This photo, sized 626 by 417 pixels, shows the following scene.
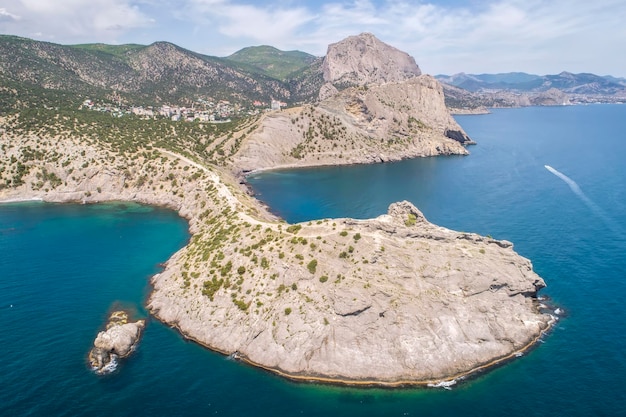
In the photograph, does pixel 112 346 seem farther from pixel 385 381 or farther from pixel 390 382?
pixel 390 382

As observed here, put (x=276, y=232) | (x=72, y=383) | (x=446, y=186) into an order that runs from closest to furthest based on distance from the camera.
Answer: (x=72, y=383) < (x=276, y=232) < (x=446, y=186)

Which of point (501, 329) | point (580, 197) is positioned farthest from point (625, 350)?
point (580, 197)

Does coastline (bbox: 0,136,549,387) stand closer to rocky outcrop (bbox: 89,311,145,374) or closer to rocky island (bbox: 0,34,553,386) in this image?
rocky island (bbox: 0,34,553,386)

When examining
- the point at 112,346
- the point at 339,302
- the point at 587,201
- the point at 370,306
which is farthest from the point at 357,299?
the point at 587,201

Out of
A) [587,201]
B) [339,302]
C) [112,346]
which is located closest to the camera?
[112,346]

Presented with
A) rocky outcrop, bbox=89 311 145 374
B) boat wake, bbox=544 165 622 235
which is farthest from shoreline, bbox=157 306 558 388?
boat wake, bbox=544 165 622 235

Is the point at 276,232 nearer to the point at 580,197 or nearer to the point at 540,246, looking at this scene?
the point at 540,246
